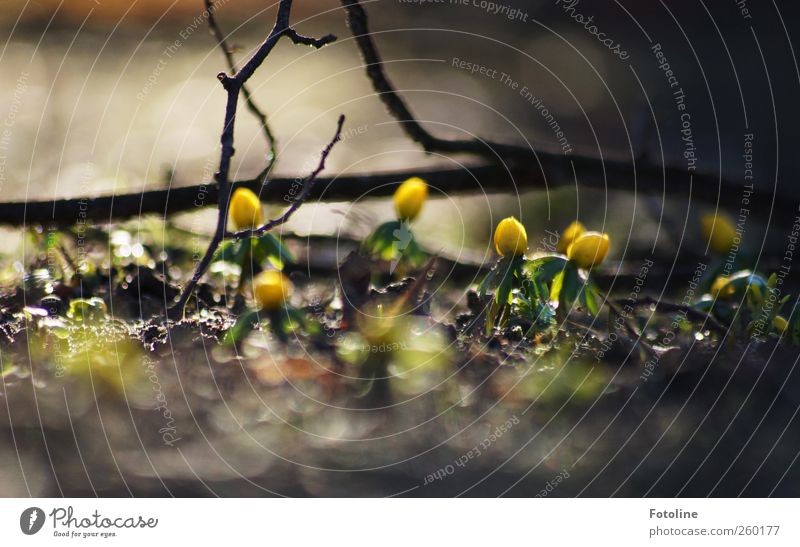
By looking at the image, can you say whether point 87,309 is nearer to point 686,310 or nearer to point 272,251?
point 272,251

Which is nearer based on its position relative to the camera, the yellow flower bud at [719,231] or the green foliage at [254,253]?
the green foliage at [254,253]

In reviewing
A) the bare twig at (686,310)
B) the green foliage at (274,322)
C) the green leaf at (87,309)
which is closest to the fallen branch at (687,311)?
the bare twig at (686,310)

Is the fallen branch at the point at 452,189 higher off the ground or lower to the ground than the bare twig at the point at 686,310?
higher

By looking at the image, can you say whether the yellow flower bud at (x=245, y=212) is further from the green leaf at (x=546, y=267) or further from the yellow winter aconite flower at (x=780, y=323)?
the yellow winter aconite flower at (x=780, y=323)

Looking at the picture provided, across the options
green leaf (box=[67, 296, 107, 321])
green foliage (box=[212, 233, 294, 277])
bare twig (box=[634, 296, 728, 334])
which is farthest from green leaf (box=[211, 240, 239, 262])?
bare twig (box=[634, 296, 728, 334])

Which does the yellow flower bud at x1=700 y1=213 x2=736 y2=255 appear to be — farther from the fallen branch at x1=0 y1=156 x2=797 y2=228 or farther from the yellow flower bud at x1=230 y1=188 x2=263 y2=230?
the yellow flower bud at x1=230 y1=188 x2=263 y2=230

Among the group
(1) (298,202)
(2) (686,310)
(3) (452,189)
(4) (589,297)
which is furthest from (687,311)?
(1) (298,202)
